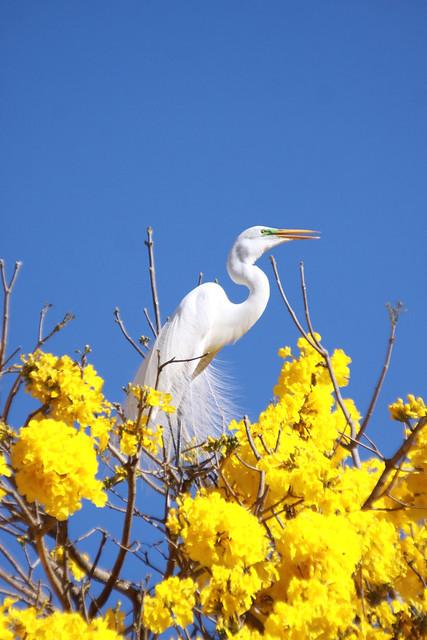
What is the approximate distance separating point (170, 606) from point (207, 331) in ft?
16.2

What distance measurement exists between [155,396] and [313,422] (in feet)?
2.98

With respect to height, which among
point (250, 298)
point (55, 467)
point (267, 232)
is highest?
point (267, 232)

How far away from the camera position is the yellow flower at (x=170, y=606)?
1841 millimetres

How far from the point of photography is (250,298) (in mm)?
6844

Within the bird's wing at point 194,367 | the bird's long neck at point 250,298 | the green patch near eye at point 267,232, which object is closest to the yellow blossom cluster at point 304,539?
the bird's wing at point 194,367

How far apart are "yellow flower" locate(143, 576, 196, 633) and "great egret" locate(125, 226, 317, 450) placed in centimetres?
424

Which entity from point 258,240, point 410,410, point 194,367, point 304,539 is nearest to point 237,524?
point 304,539

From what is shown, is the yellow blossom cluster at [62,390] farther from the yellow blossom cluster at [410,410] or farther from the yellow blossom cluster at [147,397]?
the yellow blossom cluster at [410,410]

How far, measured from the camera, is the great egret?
20.5 ft

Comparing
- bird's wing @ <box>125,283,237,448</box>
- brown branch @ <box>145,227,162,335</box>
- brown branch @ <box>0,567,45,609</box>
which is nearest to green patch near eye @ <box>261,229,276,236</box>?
bird's wing @ <box>125,283,237,448</box>

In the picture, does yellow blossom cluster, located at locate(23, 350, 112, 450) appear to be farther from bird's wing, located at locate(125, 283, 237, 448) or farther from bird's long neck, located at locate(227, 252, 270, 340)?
bird's long neck, located at locate(227, 252, 270, 340)

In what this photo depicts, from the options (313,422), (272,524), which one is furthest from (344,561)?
(313,422)

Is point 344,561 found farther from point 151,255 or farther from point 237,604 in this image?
point 151,255

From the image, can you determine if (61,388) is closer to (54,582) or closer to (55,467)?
(55,467)
